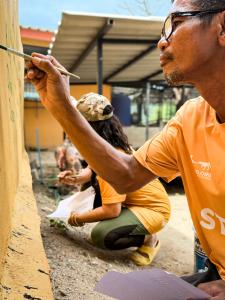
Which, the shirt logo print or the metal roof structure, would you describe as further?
the metal roof structure

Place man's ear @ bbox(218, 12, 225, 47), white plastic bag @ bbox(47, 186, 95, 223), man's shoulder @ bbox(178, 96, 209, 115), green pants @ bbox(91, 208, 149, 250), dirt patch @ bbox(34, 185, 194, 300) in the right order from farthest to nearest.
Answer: white plastic bag @ bbox(47, 186, 95, 223)
green pants @ bbox(91, 208, 149, 250)
dirt patch @ bbox(34, 185, 194, 300)
man's shoulder @ bbox(178, 96, 209, 115)
man's ear @ bbox(218, 12, 225, 47)

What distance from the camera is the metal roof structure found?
558 cm

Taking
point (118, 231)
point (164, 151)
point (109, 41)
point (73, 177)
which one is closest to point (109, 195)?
point (118, 231)

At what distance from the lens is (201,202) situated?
5.65 ft

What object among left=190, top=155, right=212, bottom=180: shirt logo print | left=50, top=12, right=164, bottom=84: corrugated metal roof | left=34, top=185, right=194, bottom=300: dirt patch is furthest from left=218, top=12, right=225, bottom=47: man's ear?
left=50, top=12, right=164, bottom=84: corrugated metal roof

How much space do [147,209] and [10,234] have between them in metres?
1.67

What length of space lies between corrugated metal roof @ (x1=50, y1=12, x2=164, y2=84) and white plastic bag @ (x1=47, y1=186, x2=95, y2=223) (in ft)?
8.76

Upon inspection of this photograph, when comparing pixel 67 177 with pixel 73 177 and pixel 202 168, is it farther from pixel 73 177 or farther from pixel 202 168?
pixel 202 168

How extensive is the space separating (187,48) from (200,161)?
0.50m

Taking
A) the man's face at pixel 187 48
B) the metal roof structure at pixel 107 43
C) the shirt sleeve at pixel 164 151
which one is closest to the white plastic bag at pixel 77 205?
the shirt sleeve at pixel 164 151

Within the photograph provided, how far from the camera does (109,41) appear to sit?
21.6 ft

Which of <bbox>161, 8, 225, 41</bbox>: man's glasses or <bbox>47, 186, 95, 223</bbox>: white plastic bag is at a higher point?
<bbox>161, 8, 225, 41</bbox>: man's glasses

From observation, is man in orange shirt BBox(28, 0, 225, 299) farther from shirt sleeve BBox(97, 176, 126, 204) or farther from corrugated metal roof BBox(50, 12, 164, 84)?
corrugated metal roof BBox(50, 12, 164, 84)

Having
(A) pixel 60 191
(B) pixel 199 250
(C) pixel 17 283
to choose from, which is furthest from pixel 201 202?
(A) pixel 60 191
